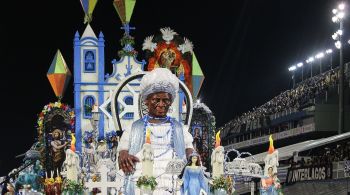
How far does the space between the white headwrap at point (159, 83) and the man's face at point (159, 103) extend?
58 millimetres

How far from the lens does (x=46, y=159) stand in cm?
2167

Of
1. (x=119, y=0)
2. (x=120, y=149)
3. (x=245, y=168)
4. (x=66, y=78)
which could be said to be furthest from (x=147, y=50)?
(x=120, y=149)

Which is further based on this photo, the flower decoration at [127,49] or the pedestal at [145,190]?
the flower decoration at [127,49]

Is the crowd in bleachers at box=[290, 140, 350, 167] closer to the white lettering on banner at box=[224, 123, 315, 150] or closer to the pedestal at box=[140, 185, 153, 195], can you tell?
the white lettering on banner at box=[224, 123, 315, 150]

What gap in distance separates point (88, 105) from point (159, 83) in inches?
491

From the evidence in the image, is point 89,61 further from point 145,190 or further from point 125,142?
point 145,190

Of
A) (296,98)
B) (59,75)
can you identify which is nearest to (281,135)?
(296,98)

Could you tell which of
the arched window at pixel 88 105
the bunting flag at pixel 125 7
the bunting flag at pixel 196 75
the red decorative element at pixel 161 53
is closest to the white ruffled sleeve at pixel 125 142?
the red decorative element at pixel 161 53

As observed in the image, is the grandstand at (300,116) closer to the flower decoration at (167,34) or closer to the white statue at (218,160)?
the flower decoration at (167,34)

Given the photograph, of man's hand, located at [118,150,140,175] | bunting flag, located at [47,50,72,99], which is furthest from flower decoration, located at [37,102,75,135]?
man's hand, located at [118,150,140,175]

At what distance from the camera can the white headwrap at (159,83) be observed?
9555 mm

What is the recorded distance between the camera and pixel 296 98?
41.5m

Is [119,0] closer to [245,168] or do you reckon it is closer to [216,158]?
[245,168]

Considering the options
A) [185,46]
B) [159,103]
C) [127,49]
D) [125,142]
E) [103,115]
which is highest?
[127,49]
